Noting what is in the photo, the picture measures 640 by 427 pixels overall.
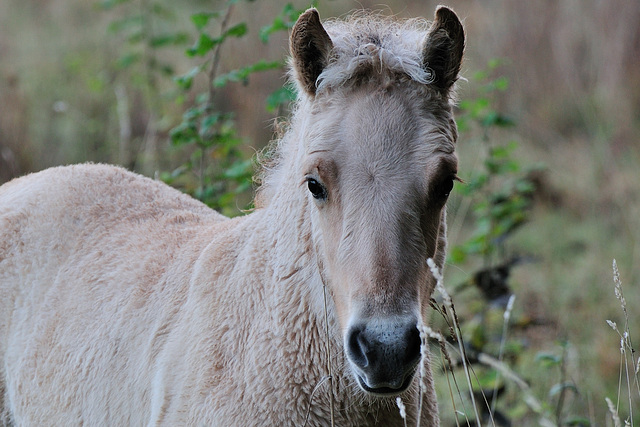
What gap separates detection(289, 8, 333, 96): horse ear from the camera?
2.55 m

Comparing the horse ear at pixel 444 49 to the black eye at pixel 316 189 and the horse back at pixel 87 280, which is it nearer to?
the black eye at pixel 316 189

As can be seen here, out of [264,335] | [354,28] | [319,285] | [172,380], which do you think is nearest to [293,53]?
[354,28]

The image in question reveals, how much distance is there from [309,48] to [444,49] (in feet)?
1.67

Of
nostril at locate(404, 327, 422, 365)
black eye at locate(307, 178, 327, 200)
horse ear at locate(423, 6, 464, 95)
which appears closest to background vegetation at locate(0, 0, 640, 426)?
horse ear at locate(423, 6, 464, 95)

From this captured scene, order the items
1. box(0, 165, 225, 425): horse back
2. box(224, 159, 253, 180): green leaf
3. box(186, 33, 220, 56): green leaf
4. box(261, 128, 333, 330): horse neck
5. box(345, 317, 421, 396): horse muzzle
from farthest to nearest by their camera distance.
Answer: box(224, 159, 253, 180): green leaf < box(186, 33, 220, 56): green leaf < box(0, 165, 225, 425): horse back < box(261, 128, 333, 330): horse neck < box(345, 317, 421, 396): horse muzzle

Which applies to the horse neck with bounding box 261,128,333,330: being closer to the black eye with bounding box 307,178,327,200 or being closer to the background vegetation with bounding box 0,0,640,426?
the black eye with bounding box 307,178,327,200

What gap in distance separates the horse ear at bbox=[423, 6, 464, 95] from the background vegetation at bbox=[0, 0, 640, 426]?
172 cm

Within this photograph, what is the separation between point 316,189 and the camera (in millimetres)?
2523

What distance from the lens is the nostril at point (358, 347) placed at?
2.19 metres

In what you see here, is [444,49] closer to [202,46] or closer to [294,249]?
[294,249]

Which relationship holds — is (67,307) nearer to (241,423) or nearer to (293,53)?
(241,423)

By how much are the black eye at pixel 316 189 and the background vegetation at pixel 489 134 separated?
6.01 feet

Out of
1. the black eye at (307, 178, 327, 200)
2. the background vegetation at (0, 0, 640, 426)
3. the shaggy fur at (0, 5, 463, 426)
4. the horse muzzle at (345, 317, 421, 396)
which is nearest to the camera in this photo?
the horse muzzle at (345, 317, 421, 396)

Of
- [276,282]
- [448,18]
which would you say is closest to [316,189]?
[276,282]
